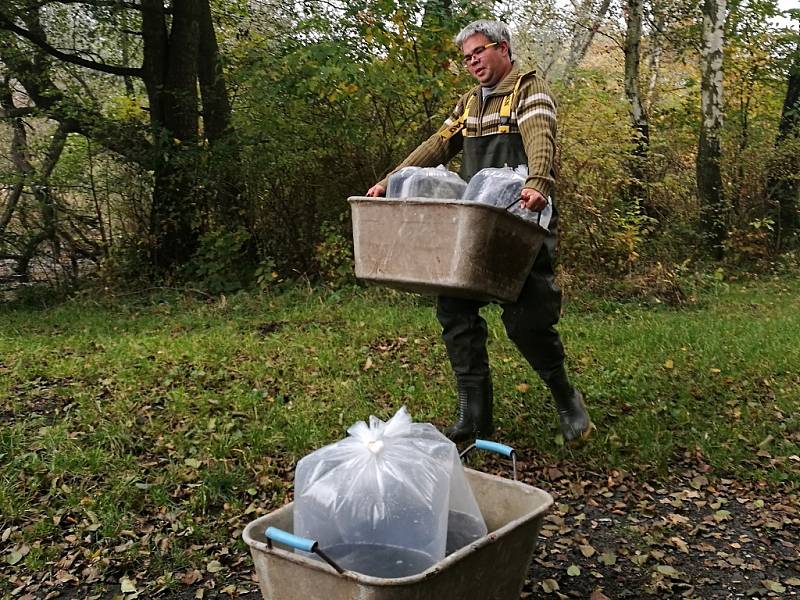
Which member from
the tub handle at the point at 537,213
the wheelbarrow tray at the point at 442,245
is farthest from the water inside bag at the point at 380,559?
the tub handle at the point at 537,213

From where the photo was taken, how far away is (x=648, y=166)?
39.5ft

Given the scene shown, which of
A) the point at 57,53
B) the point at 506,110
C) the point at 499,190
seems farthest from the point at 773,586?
the point at 57,53

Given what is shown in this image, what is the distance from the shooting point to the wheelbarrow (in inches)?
82.1

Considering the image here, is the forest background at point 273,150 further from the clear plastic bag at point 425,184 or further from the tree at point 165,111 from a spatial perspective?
the clear plastic bag at point 425,184

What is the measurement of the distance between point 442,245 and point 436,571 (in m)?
1.46

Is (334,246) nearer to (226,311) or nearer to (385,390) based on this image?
(226,311)

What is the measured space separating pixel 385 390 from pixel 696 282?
6.09 meters

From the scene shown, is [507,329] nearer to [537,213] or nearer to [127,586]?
[537,213]

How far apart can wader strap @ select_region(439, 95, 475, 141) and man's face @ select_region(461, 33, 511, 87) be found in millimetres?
172

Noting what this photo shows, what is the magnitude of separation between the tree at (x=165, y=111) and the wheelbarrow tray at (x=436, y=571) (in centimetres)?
798

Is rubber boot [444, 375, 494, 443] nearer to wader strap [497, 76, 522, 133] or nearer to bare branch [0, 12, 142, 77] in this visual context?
wader strap [497, 76, 522, 133]

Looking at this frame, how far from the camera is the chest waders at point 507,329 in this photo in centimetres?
411

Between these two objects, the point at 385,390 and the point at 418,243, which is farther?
the point at 385,390

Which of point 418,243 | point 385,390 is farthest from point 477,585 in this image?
point 385,390
